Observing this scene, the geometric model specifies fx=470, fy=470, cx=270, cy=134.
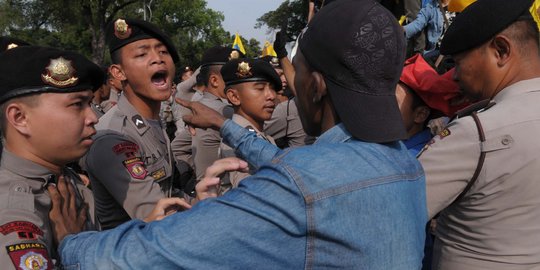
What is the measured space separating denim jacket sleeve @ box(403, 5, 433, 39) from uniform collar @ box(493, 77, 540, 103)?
3.56 metres

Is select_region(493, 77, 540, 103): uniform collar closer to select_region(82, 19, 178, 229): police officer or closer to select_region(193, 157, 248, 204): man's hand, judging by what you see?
select_region(193, 157, 248, 204): man's hand

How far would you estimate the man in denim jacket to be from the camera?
Result: 1193 millimetres

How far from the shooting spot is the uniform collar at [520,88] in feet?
6.65

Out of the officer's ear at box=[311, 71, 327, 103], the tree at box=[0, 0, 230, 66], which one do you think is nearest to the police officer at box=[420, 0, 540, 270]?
the officer's ear at box=[311, 71, 327, 103]

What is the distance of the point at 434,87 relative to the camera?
2652mm

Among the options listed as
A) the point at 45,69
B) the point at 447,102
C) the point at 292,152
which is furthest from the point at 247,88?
the point at 292,152

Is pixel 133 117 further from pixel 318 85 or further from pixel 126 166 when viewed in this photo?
pixel 318 85

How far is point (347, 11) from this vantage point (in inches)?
54.6

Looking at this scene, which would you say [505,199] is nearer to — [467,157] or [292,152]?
[467,157]

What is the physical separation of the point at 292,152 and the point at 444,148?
95 cm

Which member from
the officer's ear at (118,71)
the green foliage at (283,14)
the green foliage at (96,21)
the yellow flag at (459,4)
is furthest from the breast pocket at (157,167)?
the green foliage at (283,14)

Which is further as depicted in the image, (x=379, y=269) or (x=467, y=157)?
(x=467, y=157)

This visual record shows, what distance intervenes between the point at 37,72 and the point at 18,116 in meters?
0.20

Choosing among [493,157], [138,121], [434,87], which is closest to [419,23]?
[434,87]
